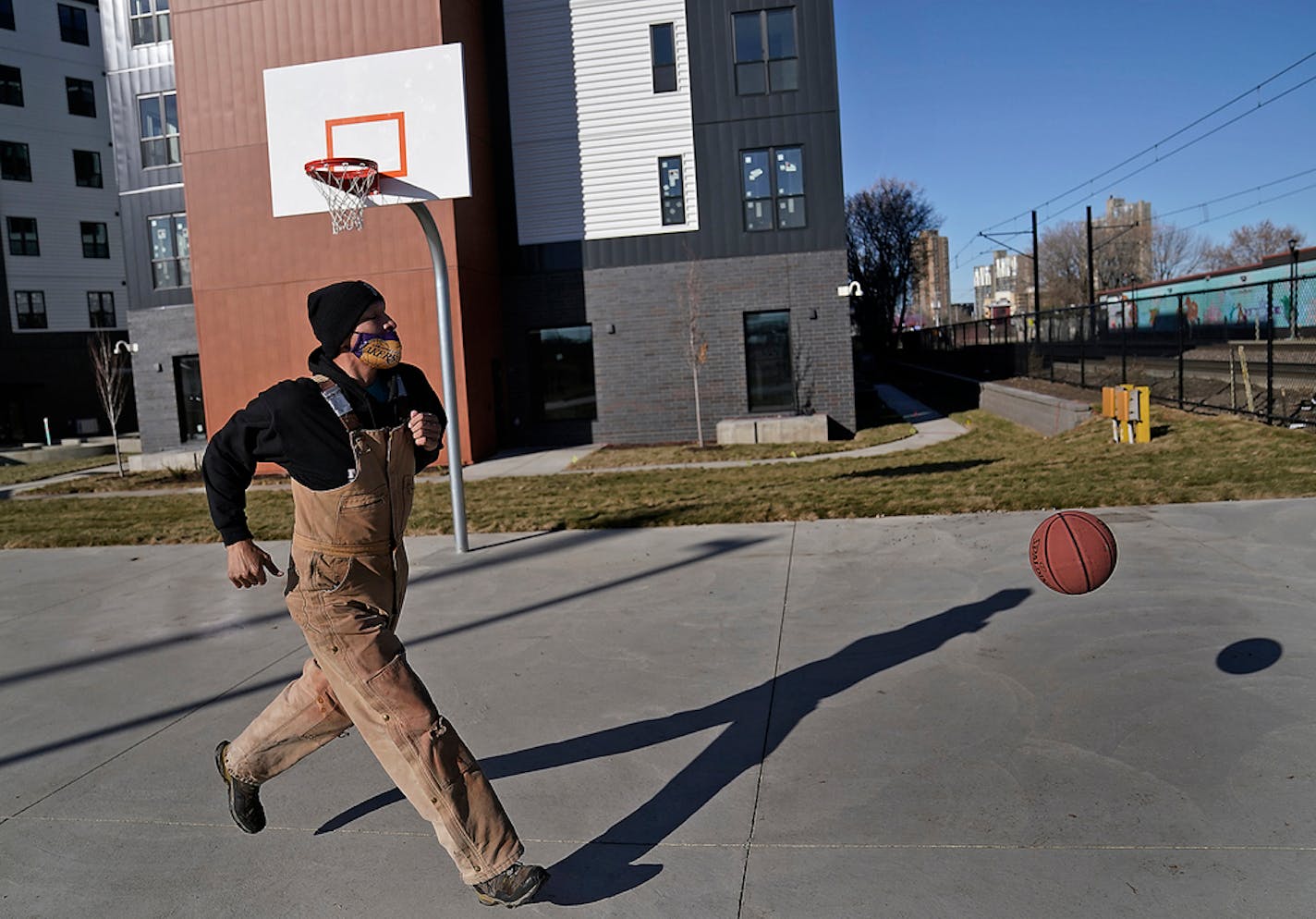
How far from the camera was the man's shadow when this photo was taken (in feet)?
12.8

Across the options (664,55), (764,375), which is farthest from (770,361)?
(664,55)

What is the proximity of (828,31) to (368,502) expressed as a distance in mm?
21127

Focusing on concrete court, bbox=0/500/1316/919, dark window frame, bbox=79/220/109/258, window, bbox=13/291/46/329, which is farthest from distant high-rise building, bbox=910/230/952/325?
concrete court, bbox=0/500/1316/919

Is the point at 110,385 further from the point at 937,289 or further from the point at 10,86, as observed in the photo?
the point at 937,289

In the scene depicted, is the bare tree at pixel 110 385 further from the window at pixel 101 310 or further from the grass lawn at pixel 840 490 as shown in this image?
the grass lawn at pixel 840 490

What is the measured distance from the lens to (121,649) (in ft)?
24.6

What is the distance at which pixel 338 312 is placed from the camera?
153 inches

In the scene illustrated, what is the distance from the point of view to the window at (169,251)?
25.6 metres

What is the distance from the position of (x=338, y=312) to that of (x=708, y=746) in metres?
2.66

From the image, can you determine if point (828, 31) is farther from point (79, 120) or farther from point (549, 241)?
point (79, 120)

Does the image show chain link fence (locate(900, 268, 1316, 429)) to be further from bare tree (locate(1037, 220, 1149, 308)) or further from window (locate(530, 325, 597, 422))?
bare tree (locate(1037, 220, 1149, 308))

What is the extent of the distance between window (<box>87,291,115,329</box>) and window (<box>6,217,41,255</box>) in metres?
Answer: 2.78

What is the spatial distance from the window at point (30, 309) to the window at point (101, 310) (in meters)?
1.83

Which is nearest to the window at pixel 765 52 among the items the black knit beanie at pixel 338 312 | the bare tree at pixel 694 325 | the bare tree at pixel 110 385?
the bare tree at pixel 694 325
